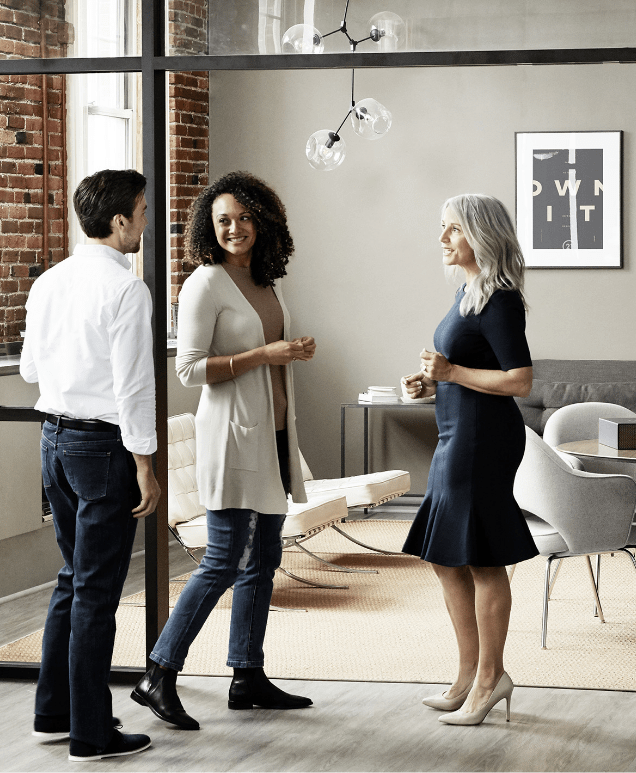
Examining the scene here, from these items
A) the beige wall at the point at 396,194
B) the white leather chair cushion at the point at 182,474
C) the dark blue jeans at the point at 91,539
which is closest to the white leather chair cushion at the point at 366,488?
the white leather chair cushion at the point at 182,474

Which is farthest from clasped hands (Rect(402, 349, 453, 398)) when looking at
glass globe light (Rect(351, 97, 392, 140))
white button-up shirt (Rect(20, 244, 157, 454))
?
glass globe light (Rect(351, 97, 392, 140))

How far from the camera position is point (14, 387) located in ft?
11.9

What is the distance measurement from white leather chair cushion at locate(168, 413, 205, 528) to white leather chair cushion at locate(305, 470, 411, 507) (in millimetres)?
635

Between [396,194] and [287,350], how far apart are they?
4.47 metres

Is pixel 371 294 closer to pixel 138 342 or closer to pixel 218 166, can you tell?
pixel 218 166

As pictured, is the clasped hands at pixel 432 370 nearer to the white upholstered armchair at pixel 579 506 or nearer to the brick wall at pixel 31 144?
the white upholstered armchair at pixel 579 506

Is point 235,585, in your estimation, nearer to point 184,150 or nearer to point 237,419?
point 237,419

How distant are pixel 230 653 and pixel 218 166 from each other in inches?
193

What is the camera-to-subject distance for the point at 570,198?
23.8 ft

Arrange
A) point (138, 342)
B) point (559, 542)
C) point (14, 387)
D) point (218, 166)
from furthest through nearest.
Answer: point (218, 166), point (559, 542), point (14, 387), point (138, 342)

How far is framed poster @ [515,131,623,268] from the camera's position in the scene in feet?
23.6

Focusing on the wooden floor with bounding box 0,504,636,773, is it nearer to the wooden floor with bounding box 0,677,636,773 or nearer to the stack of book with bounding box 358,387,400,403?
the wooden floor with bounding box 0,677,636,773

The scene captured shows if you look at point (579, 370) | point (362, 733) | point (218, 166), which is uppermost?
point (218, 166)

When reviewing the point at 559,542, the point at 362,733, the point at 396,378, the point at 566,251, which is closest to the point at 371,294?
the point at 396,378
